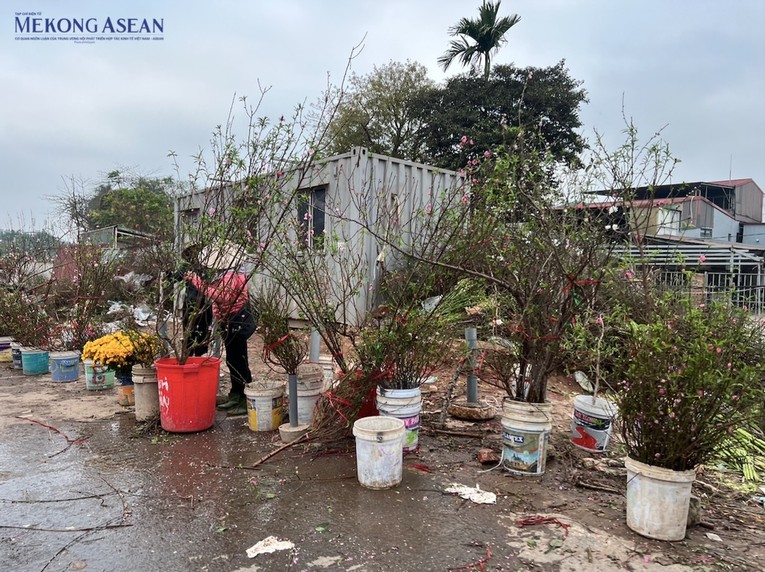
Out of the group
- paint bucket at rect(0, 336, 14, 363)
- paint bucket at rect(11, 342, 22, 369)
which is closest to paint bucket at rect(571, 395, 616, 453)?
paint bucket at rect(11, 342, 22, 369)

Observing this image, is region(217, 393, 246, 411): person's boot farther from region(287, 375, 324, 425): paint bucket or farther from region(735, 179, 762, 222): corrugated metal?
region(735, 179, 762, 222): corrugated metal

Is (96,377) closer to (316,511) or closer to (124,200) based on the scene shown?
(316,511)

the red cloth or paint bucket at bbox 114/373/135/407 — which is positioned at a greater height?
the red cloth

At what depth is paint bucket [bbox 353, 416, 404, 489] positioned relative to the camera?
9.82 ft

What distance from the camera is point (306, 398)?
4094 mm

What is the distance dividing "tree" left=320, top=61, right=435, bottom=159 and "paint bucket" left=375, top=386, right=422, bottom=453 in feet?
51.8

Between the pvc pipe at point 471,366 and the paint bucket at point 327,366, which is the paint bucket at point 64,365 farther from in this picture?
the pvc pipe at point 471,366

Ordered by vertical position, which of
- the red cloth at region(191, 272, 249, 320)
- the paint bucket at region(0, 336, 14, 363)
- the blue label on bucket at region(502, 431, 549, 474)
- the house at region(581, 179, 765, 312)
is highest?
the house at region(581, 179, 765, 312)

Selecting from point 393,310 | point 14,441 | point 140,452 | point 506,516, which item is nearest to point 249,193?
point 393,310

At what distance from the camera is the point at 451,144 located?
16.7 meters

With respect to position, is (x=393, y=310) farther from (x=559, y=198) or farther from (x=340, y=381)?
(x=559, y=198)

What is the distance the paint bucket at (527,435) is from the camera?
3.21 m

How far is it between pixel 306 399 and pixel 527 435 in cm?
185

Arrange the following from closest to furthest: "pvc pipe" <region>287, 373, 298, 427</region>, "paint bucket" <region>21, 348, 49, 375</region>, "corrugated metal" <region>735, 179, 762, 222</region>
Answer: "pvc pipe" <region>287, 373, 298, 427</region>
"paint bucket" <region>21, 348, 49, 375</region>
"corrugated metal" <region>735, 179, 762, 222</region>
